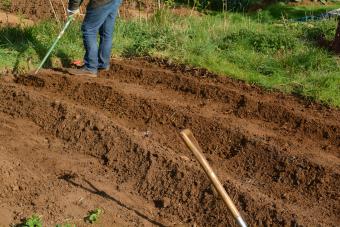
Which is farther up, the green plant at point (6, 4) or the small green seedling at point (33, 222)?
the small green seedling at point (33, 222)

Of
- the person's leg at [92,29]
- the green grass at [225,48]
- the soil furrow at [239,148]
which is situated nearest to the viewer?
the soil furrow at [239,148]

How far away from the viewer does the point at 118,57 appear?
7.46 m

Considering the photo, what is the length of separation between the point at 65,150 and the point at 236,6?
335 inches

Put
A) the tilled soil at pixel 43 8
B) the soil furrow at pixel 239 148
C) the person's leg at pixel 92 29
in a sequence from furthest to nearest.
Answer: the tilled soil at pixel 43 8
the person's leg at pixel 92 29
the soil furrow at pixel 239 148

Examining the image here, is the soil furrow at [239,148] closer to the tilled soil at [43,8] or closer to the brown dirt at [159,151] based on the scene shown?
the brown dirt at [159,151]

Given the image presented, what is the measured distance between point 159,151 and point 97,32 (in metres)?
2.18

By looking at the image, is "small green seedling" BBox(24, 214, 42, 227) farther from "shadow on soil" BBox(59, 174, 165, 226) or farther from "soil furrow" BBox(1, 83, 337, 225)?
"soil furrow" BBox(1, 83, 337, 225)

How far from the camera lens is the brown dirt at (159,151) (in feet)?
13.8

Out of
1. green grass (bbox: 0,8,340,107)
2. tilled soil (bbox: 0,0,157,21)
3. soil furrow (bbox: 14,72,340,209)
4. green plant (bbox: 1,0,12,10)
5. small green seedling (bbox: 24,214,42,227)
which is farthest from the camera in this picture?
green plant (bbox: 1,0,12,10)

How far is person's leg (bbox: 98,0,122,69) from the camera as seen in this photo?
6590mm

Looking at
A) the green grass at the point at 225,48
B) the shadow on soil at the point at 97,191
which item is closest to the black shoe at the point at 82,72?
the green grass at the point at 225,48

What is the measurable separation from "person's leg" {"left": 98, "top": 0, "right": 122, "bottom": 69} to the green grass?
1.70ft

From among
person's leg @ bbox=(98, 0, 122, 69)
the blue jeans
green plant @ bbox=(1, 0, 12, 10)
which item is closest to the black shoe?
the blue jeans

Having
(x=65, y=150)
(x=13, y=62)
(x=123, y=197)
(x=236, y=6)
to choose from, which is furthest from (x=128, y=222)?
(x=236, y=6)
